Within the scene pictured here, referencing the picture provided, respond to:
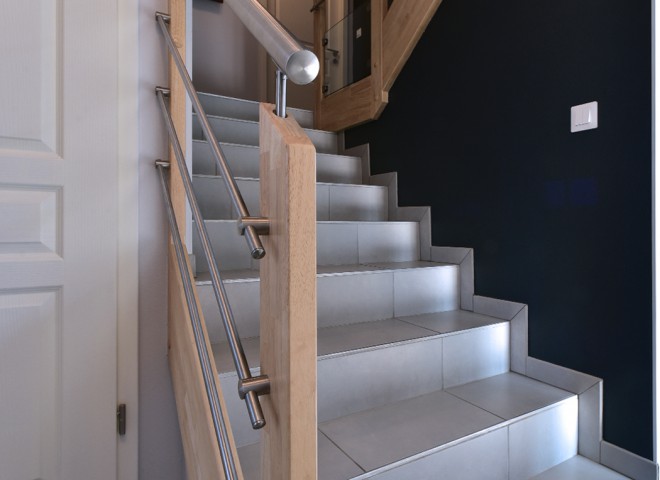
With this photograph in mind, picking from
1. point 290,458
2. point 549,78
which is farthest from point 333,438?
point 549,78

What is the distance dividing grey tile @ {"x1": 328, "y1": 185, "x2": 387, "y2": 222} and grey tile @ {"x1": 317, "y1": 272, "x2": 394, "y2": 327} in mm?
643

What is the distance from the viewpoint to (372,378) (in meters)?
1.36

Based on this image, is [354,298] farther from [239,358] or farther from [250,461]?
[239,358]

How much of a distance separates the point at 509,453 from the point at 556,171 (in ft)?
3.29

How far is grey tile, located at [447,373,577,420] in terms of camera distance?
137cm

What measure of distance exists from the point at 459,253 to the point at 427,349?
0.65 metres

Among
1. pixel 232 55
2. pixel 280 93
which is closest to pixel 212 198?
pixel 280 93

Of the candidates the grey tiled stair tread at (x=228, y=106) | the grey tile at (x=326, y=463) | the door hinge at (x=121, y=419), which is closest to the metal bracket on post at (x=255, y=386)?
the grey tile at (x=326, y=463)

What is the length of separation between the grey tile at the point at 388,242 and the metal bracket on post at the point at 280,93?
4.83 ft

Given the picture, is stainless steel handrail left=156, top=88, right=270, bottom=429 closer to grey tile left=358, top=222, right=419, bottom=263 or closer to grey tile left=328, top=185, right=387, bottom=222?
grey tile left=358, top=222, right=419, bottom=263

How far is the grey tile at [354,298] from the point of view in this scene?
1.60 m

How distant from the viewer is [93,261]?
48.8 inches

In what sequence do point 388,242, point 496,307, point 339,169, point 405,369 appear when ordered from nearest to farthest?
point 405,369
point 496,307
point 388,242
point 339,169

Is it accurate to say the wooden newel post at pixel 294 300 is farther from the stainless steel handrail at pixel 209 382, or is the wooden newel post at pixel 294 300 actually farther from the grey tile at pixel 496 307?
the grey tile at pixel 496 307
